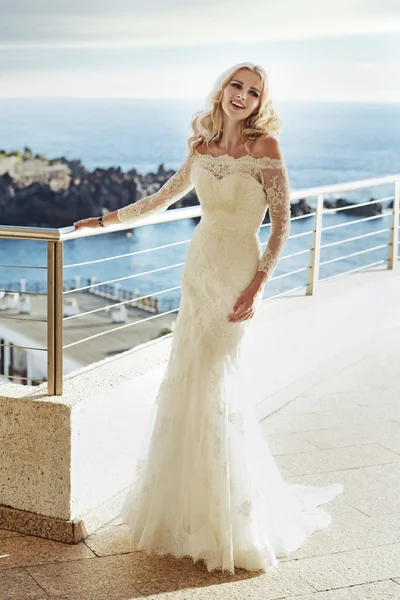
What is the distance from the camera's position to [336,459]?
396 cm

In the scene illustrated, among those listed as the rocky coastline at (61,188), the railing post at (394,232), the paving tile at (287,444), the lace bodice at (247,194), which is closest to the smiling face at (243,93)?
the lace bodice at (247,194)

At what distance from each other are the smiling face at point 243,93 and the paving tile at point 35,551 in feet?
4.92

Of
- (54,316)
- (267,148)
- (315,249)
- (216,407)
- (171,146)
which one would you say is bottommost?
(216,407)

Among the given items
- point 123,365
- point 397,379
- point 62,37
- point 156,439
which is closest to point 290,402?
point 397,379

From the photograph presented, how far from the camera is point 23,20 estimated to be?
45.5 metres

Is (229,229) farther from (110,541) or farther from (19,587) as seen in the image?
(19,587)

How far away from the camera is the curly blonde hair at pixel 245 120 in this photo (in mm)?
2795

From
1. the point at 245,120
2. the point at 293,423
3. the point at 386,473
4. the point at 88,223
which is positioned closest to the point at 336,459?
the point at 386,473

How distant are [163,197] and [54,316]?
0.54 metres

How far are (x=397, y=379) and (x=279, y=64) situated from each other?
39036 mm

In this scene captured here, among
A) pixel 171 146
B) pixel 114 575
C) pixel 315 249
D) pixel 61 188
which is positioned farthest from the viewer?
pixel 61 188

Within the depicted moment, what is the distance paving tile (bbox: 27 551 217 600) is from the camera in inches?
Answer: 106

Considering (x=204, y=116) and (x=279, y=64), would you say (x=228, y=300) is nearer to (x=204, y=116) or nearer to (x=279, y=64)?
(x=204, y=116)

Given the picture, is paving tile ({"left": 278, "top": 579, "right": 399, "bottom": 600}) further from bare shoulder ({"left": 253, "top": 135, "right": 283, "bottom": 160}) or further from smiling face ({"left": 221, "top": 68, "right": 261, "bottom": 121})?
smiling face ({"left": 221, "top": 68, "right": 261, "bottom": 121})
